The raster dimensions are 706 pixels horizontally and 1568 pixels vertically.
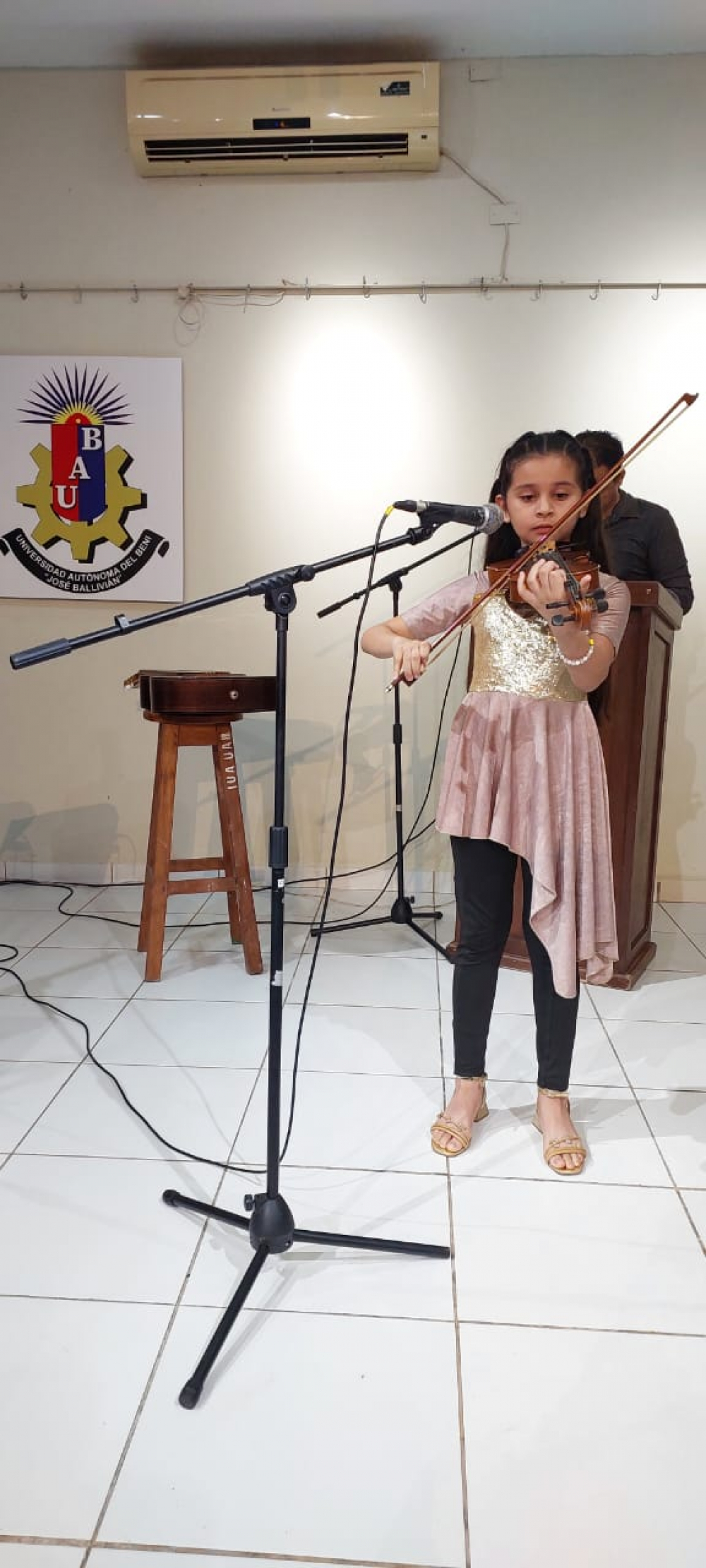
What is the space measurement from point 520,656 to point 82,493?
2.25m

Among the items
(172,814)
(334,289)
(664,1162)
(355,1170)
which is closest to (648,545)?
(334,289)

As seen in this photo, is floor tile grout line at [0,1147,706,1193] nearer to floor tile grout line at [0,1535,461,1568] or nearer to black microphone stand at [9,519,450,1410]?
black microphone stand at [9,519,450,1410]

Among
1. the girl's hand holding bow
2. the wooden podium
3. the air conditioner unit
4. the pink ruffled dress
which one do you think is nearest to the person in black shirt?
the wooden podium

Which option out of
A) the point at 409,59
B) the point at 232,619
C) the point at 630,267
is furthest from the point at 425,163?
the point at 232,619

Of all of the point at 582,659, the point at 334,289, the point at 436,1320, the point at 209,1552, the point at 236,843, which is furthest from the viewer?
the point at 334,289

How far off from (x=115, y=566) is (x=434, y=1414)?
278 cm

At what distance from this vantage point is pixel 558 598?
1.25m

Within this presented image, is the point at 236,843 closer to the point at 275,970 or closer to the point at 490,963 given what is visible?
the point at 490,963

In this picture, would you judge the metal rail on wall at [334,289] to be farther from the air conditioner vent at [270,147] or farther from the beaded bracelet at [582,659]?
the beaded bracelet at [582,659]

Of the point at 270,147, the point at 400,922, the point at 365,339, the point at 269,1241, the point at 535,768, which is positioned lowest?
the point at 400,922

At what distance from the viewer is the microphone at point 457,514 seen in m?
1.20

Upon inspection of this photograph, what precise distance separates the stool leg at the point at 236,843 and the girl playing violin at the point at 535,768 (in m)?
0.99

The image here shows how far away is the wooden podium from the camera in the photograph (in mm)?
2330

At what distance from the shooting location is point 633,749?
237cm
